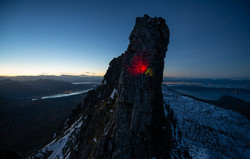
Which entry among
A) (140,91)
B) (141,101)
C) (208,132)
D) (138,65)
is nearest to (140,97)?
(141,101)

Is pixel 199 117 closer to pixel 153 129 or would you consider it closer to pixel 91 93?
pixel 153 129

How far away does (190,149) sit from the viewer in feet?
68.1

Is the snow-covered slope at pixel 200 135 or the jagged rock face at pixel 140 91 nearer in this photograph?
the jagged rock face at pixel 140 91

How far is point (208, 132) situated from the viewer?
27.1 m

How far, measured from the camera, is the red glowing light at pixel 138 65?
14945 millimetres

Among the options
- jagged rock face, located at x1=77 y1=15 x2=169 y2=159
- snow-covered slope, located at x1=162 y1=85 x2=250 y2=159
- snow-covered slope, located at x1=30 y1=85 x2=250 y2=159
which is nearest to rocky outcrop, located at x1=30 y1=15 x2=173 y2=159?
jagged rock face, located at x1=77 y1=15 x2=169 y2=159

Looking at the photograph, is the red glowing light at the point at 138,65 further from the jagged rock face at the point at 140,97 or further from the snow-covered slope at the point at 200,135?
the snow-covered slope at the point at 200,135

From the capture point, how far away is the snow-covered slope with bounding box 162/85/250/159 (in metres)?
21.7

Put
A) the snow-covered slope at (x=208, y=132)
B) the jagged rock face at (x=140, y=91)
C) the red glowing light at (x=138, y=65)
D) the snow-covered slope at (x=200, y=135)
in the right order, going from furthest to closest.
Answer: the snow-covered slope at (x=208, y=132)
the snow-covered slope at (x=200, y=135)
the red glowing light at (x=138, y=65)
the jagged rock face at (x=140, y=91)

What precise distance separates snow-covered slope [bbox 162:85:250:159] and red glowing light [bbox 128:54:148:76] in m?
15.2

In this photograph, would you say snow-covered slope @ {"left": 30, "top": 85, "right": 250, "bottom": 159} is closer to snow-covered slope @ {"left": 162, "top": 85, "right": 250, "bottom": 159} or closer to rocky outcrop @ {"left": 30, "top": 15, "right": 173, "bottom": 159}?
snow-covered slope @ {"left": 162, "top": 85, "right": 250, "bottom": 159}

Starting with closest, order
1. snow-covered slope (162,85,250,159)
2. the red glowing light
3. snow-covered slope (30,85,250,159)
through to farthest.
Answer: the red glowing light, snow-covered slope (30,85,250,159), snow-covered slope (162,85,250,159)

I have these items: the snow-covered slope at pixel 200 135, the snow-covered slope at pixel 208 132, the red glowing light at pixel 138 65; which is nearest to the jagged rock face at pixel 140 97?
the red glowing light at pixel 138 65

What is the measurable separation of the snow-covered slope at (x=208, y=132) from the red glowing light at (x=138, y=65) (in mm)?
15220
